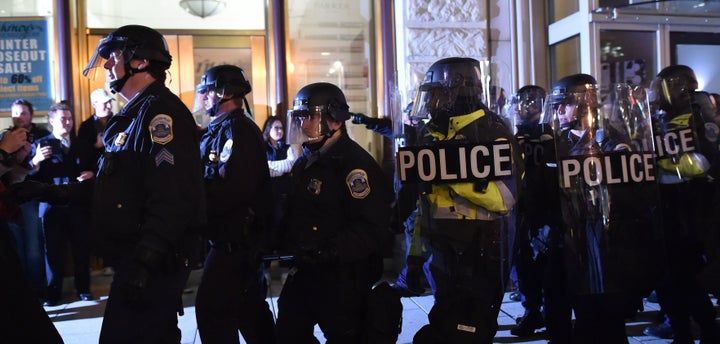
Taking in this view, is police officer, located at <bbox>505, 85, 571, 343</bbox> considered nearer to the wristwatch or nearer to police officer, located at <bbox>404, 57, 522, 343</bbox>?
police officer, located at <bbox>404, 57, 522, 343</bbox>

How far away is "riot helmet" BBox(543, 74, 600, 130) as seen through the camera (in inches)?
148

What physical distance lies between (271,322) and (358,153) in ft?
4.10

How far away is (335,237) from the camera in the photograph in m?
3.42

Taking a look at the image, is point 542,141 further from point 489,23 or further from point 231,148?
point 489,23

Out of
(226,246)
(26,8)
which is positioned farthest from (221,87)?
(26,8)

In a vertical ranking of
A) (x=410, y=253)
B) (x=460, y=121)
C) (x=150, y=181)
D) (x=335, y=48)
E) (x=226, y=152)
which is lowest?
(x=410, y=253)

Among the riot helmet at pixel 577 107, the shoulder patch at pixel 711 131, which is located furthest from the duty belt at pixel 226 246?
the shoulder patch at pixel 711 131

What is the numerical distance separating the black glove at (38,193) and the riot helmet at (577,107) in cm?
259

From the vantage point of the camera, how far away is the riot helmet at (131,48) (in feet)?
10.2

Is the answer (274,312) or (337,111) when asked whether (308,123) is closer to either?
(337,111)

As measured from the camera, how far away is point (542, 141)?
16.2 feet

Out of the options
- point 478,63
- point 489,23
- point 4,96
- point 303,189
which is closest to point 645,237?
point 478,63

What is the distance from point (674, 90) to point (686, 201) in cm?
75

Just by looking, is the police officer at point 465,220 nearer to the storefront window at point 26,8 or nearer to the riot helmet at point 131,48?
the riot helmet at point 131,48
